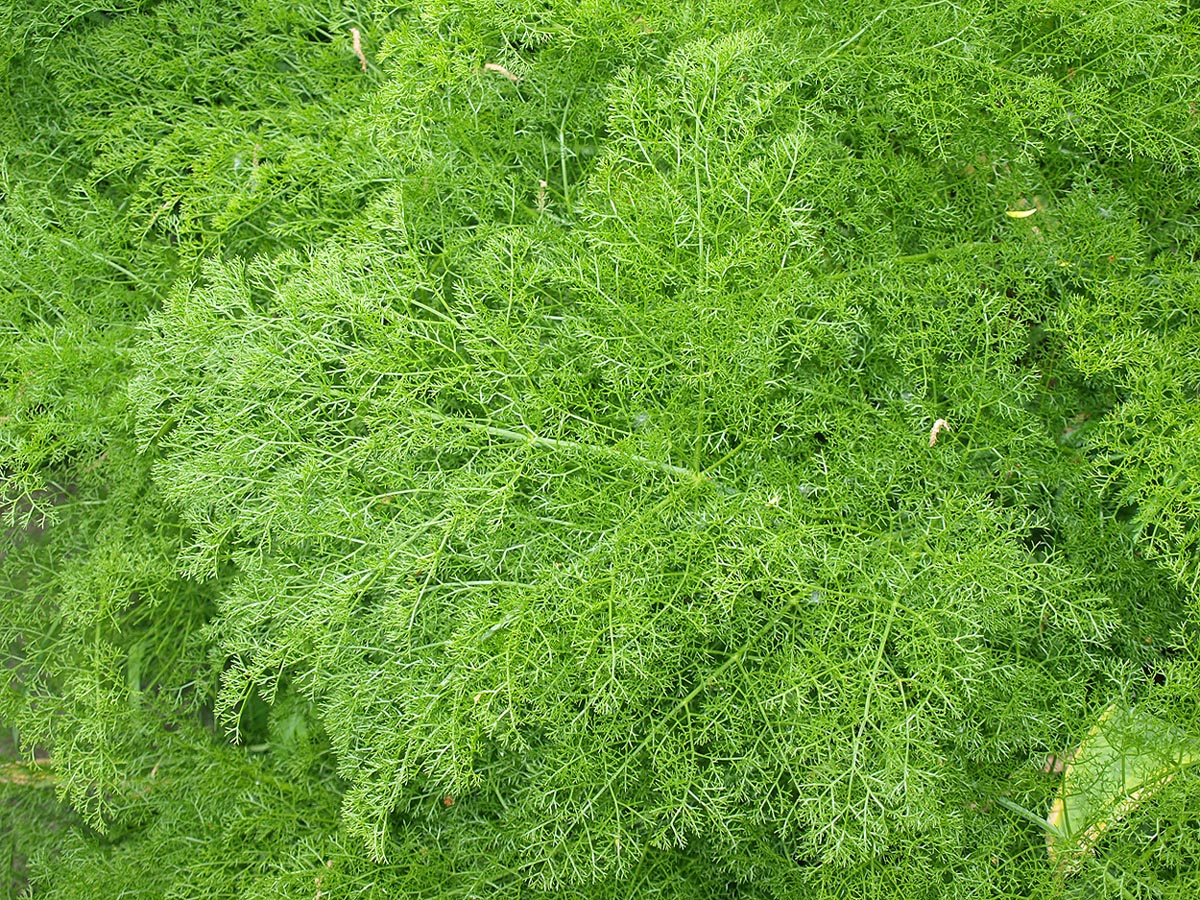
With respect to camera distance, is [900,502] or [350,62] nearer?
[900,502]

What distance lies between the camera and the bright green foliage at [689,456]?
2111 millimetres

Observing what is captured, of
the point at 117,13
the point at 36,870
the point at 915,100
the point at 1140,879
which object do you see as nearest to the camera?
the point at 1140,879

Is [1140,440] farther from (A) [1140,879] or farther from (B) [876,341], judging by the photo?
(A) [1140,879]

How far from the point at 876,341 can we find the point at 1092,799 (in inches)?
47.1

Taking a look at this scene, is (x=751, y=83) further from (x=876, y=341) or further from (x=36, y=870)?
(x=36, y=870)

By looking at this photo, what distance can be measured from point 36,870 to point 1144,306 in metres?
3.41

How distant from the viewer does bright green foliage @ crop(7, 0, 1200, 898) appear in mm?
2111

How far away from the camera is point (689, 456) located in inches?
88.4

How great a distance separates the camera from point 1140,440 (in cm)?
225

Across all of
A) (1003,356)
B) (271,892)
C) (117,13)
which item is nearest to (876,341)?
(1003,356)

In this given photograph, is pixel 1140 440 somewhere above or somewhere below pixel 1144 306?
below

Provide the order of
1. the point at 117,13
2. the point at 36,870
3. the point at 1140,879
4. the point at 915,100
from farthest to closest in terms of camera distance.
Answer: the point at 117,13
the point at 36,870
the point at 915,100
the point at 1140,879

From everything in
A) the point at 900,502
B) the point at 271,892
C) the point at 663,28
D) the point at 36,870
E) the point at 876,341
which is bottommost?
the point at 36,870

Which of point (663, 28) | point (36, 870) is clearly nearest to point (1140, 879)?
point (663, 28)
